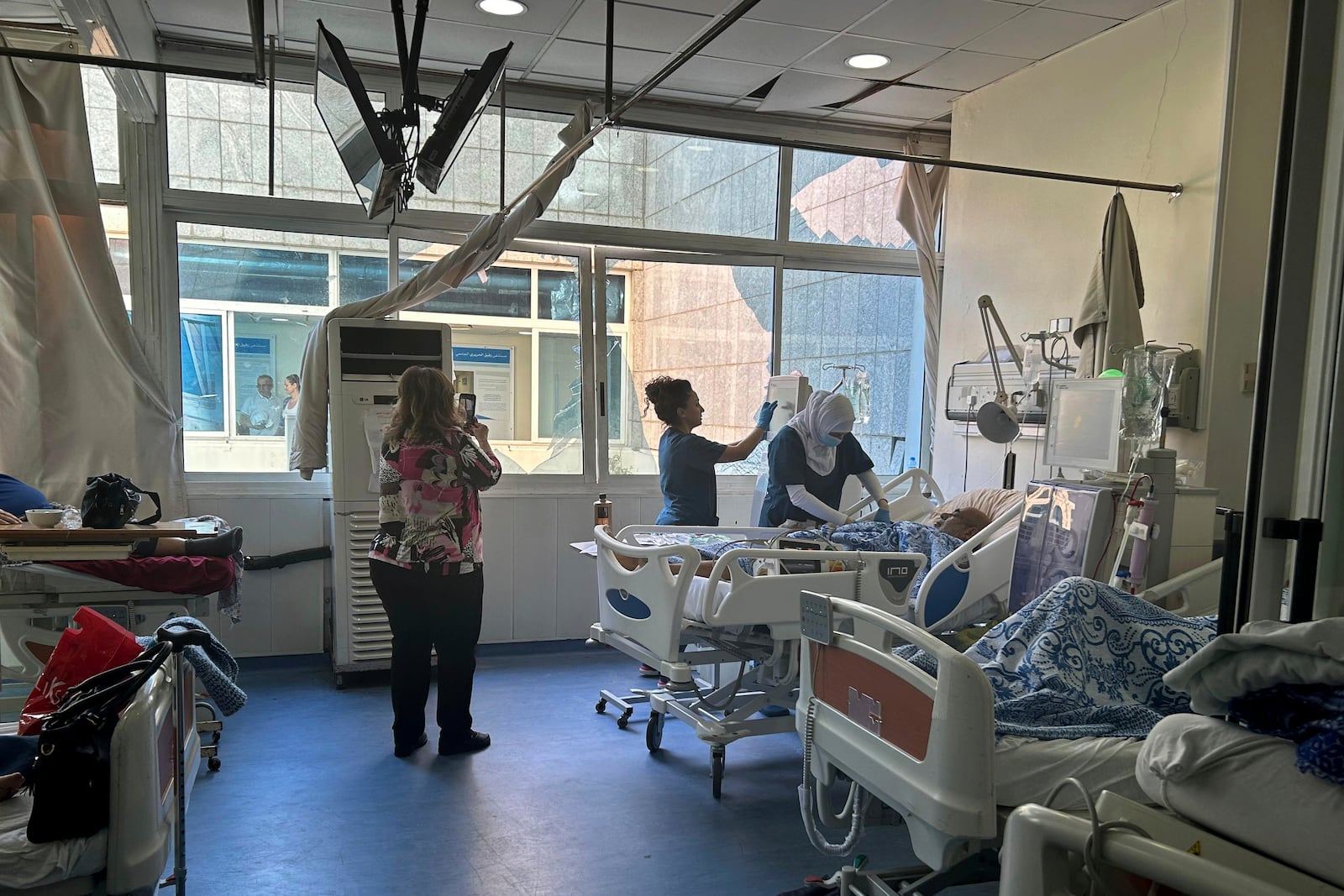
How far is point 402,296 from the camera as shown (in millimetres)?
4742

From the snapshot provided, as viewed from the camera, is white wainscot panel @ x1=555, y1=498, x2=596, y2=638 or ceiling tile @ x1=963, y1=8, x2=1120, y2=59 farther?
white wainscot panel @ x1=555, y1=498, x2=596, y2=638

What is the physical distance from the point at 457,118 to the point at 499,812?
2.42 m

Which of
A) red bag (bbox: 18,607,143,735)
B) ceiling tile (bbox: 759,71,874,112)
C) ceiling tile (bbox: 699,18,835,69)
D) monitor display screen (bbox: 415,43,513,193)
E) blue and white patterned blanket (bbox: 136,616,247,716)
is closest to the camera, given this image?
red bag (bbox: 18,607,143,735)

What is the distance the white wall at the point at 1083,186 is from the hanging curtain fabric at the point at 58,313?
4553 millimetres

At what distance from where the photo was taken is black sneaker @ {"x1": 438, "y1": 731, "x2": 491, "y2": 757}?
3.79 metres

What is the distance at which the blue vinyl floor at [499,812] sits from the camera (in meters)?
2.82

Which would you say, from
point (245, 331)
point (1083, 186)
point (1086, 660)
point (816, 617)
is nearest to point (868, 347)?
point (1083, 186)

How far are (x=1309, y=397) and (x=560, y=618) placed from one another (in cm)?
457

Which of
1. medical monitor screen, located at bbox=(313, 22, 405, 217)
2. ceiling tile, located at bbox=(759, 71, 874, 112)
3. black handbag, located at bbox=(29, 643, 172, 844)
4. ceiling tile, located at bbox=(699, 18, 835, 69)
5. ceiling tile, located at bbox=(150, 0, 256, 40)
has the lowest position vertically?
black handbag, located at bbox=(29, 643, 172, 844)

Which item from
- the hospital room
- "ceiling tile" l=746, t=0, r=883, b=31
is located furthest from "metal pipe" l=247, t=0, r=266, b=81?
"ceiling tile" l=746, t=0, r=883, b=31

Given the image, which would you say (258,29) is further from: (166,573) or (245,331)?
(245,331)

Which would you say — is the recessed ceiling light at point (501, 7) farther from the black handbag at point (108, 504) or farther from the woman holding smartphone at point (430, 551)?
the black handbag at point (108, 504)

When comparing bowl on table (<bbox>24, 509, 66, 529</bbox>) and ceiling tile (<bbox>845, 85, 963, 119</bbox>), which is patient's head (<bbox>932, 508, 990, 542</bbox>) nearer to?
ceiling tile (<bbox>845, 85, 963, 119</bbox>)

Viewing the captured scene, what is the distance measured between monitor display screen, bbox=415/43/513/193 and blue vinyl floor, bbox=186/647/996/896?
2214 millimetres
